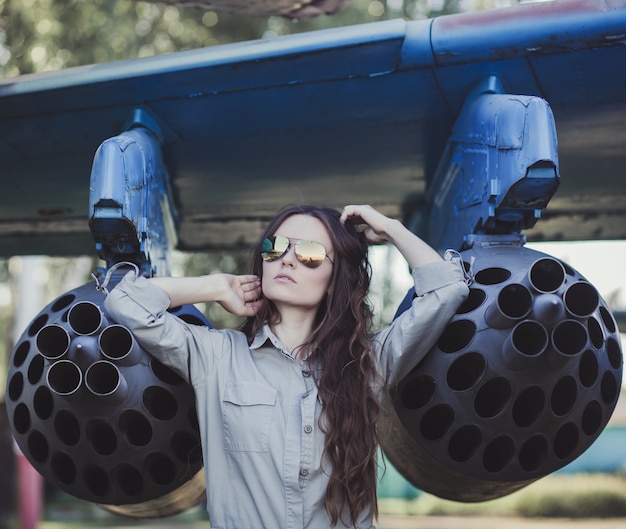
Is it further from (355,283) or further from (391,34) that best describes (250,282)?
(391,34)

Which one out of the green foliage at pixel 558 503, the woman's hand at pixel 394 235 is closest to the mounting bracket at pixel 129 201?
the woman's hand at pixel 394 235

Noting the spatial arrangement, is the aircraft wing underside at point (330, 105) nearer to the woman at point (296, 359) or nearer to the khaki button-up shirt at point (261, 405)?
the woman at point (296, 359)

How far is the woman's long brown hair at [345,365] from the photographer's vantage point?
7.64ft

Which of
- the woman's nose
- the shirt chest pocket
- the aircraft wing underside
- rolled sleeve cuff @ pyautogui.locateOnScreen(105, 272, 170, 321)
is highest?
the aircraft wing underside

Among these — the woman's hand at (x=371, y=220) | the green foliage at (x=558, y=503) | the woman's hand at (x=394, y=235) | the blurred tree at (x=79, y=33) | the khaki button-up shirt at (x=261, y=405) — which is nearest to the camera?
the khaki button-up shirt at (x=261, y=405)

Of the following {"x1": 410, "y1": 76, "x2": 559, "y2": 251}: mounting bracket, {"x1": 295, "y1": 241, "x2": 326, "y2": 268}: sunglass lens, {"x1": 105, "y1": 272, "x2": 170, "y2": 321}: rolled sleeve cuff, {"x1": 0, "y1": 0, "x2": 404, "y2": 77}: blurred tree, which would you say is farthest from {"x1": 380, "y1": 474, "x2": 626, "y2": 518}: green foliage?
{"x1": 105, "y1": 272, "x2": 170, "y2": 321}: rolled sleeve cuff

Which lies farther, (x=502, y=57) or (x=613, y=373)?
(x=502, y=57)

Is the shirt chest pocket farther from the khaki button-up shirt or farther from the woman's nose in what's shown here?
the woman's nose

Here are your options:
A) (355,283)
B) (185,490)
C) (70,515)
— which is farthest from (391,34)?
(70,515)

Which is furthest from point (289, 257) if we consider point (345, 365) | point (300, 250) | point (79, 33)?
point (79, 33)

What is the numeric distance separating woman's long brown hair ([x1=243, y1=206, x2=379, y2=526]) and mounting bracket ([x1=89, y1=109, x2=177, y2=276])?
37 cm

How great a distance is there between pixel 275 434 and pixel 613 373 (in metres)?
0.96

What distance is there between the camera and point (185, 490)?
2.92 meters

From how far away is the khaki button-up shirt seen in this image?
2291mm
